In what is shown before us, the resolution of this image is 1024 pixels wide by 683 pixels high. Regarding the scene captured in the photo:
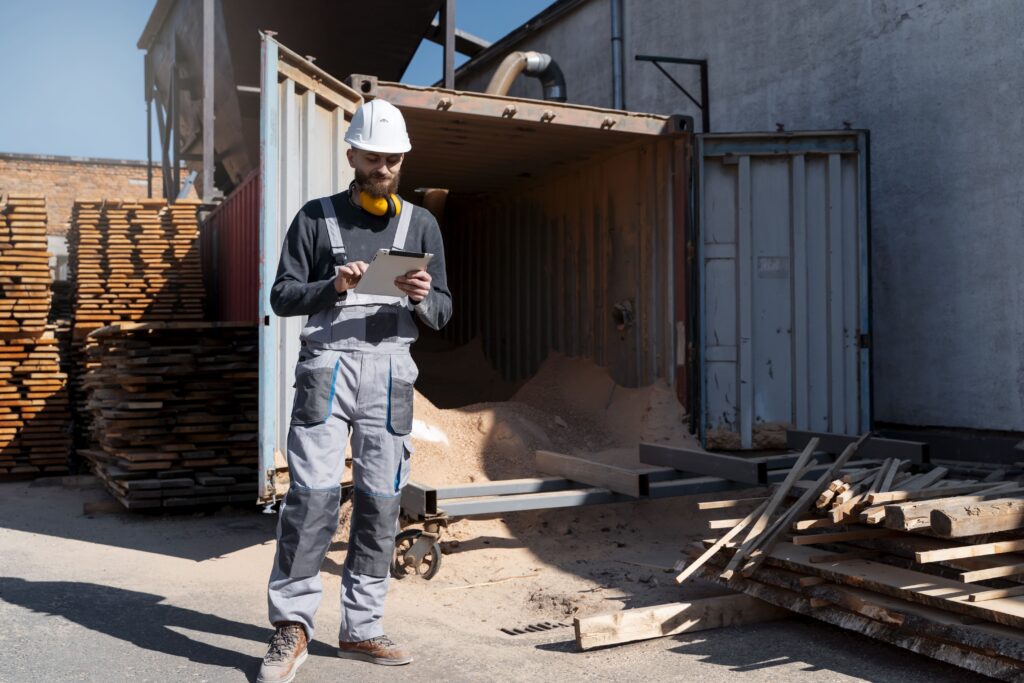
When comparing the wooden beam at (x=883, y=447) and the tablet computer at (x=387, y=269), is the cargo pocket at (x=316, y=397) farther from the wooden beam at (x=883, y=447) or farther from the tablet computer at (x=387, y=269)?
the wooden beam at (x=883, y=447)

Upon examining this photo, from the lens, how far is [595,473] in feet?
21.8

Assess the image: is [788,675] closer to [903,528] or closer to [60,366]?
[903,528]

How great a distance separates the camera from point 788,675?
4172 mm

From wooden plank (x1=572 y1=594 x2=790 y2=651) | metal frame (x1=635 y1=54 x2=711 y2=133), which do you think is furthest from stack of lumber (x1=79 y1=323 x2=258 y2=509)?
metal frame (x1=635 y1=54 x2=711 y2=133)

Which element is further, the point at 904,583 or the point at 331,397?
the point at 904,583

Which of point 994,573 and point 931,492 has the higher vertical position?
point 931,492

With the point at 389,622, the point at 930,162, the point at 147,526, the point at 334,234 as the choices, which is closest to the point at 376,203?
the point at 334,234

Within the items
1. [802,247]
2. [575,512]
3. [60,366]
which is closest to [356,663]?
[575,512]

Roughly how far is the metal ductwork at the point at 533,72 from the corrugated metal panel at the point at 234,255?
3.57 meters

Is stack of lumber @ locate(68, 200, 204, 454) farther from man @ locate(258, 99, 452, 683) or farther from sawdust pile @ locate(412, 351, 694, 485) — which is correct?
man @ locate(258, 99, 452, 683)

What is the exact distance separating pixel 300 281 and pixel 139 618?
215 cm

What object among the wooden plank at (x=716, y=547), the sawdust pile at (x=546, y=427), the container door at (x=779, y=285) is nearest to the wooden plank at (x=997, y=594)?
the wooden plank at (x=716, y=547)

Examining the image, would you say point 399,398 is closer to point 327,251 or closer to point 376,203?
point 327,251

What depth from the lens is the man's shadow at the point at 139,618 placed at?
14.4 ft
